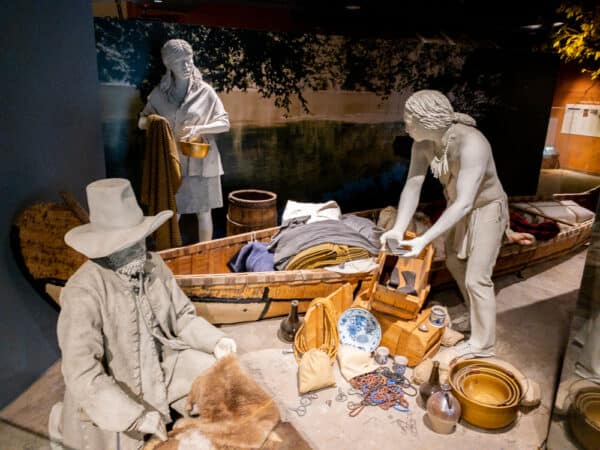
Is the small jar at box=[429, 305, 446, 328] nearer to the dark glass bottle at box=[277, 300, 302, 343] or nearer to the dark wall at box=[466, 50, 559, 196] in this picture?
the dark glass bottle at box=[277, 300, 302, 343]

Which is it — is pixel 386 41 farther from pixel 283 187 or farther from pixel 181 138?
pixel 181 138

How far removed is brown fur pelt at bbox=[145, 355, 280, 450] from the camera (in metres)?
2.08

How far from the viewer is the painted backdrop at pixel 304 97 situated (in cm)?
399

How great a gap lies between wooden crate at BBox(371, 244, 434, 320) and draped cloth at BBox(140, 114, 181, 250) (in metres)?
1.93

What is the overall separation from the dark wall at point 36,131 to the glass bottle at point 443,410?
8.16ft

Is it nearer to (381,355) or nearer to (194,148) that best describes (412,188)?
(381,355)

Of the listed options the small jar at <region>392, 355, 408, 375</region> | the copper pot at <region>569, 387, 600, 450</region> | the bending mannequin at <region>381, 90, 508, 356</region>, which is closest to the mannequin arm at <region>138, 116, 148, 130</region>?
the bending mannequin at <region>381, 90, 508, 356</region>

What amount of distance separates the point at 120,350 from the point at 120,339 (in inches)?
2.1

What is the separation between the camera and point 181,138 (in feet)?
13.3

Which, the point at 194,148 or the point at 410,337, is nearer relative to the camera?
the point at 410,337

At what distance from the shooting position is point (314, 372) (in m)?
2.99

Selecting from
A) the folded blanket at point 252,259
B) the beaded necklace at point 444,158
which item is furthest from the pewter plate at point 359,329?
the beaded necklace at point 444,158

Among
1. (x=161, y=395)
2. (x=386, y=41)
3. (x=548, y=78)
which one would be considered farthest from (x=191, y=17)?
(x=548, y=78)

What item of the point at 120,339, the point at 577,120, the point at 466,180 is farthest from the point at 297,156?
the point at 577,120
